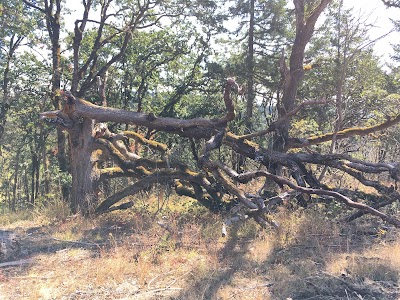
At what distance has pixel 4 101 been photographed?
1645cm

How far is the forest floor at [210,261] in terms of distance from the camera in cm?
448

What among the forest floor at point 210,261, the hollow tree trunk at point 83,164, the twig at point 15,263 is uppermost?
the hollow tree trunk at point 83,164

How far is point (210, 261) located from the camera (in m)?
5.38

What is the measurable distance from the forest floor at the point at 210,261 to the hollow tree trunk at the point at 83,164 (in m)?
1.42

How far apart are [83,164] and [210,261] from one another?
4869mm

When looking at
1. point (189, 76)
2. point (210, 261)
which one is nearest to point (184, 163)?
point (210, 261)

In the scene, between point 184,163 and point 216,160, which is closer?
point 216,160

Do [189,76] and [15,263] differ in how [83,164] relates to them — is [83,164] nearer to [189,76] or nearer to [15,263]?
[15,263]

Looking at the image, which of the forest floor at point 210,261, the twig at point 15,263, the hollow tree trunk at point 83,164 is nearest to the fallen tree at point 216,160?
the hollow tree trunk at point 83,164

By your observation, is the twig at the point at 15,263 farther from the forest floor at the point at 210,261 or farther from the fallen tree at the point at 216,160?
the fallen tree at the point at 216,160

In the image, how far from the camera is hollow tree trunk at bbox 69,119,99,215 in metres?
8.95

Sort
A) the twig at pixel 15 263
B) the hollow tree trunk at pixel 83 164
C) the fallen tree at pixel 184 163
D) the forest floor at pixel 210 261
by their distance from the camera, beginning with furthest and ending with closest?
the hollow tree trunk at pixel 83 164 → the fallen tree at pixel 184 163 → the twig at pixel 15 263 → the forest floor at pixel 210 261

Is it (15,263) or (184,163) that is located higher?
(184,163)

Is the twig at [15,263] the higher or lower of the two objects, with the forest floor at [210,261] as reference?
lower
